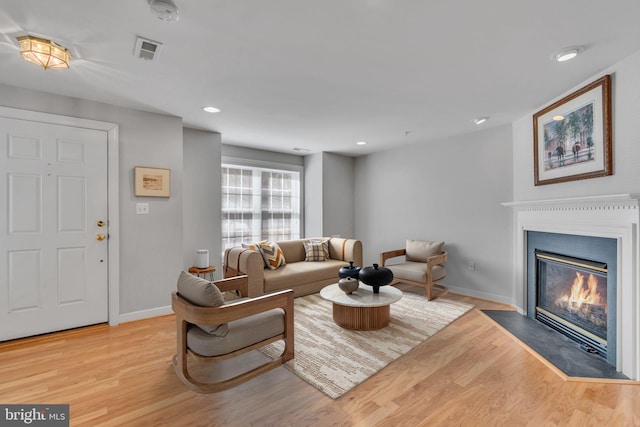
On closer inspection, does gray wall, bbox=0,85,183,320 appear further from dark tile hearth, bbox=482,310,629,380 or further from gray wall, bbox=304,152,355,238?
dark tile hearth, bbox=482,310,629,380

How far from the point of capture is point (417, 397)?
197 cm

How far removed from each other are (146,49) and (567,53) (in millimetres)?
3003

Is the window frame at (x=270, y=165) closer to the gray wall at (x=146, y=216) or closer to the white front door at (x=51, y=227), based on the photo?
the gray wall at (x=146, y=216)

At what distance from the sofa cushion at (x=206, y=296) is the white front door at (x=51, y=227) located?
5.68ft

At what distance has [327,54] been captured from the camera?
85.0 inches

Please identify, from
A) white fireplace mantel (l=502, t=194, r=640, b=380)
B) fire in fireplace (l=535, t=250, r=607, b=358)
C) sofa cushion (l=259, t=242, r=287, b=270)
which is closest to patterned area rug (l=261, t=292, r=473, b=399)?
sofa cushion (l=259, t=242, r=287, b=270)

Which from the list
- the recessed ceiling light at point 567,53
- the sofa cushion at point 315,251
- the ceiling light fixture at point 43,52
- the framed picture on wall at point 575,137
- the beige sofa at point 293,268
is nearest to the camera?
the ceiling light fixture at point 43,52

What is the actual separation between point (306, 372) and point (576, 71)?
3.26 metres

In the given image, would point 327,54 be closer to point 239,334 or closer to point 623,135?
point 239,334

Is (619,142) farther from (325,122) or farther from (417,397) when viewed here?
(325,122)

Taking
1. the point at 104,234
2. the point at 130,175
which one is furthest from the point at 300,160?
the point at 104,234

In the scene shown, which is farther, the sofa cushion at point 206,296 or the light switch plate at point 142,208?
the light switch plate at point 142,208

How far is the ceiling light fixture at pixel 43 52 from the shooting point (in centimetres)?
193

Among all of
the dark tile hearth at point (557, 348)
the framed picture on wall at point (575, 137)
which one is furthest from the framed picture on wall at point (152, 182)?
the framed picture on wall at point (575, 137)
